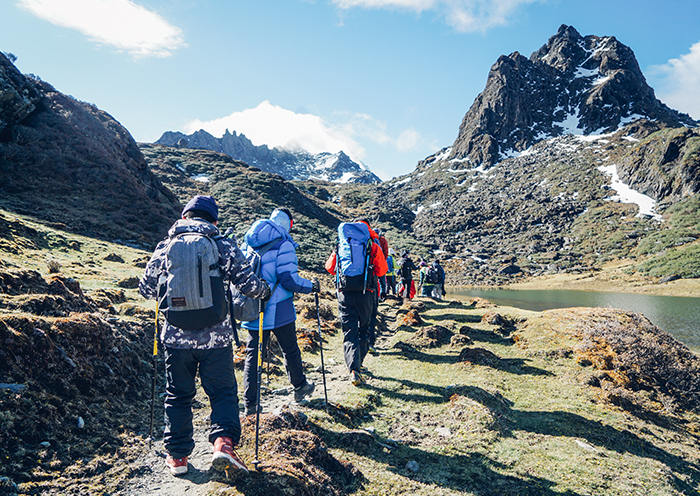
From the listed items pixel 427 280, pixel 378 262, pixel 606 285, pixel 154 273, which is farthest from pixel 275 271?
pixel 606 285

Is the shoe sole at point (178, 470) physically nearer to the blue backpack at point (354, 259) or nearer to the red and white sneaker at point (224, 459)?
the red and white sneaker at point (224, 459)

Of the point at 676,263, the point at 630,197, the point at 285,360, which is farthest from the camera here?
the point at 630,197

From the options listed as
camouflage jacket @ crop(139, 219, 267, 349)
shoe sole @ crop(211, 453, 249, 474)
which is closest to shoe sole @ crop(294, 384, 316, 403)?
camouflage jacket @ crop(139, 219, 267, 349)

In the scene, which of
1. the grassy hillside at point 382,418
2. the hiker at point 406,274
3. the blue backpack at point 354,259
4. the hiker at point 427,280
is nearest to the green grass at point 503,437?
the grassy hillside at point 382,418

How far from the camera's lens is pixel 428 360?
36.7 ft

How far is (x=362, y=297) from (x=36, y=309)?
6728 mm

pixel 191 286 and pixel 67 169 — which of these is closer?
pixel 191 286

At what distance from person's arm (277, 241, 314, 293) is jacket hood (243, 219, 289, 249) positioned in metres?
0.26

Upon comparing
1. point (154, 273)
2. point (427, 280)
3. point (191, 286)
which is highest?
point (154, 273)

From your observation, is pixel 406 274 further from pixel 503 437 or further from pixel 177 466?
pixel 177 466

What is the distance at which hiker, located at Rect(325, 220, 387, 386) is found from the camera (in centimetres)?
856

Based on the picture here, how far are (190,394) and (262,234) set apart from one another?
295 centimetres

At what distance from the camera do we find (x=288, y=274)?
254 inches

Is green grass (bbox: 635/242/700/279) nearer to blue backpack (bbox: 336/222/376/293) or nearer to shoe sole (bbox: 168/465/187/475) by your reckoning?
blue backpack (bbox: 336/222/376/293)
